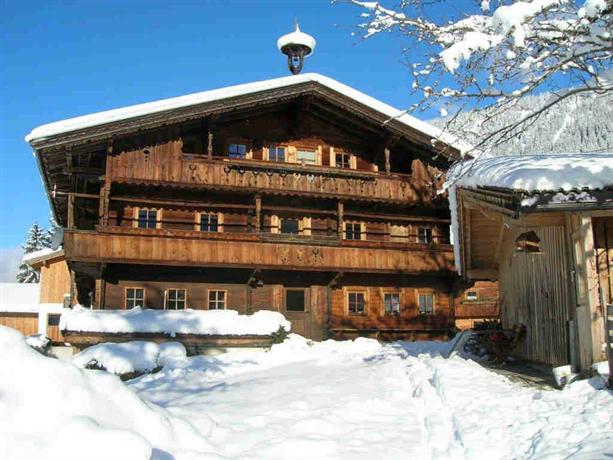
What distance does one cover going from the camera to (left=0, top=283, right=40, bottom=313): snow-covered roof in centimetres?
3631

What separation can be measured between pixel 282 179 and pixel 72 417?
18.8 metres

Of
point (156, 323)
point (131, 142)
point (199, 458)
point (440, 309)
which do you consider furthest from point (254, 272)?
point (199, 458)

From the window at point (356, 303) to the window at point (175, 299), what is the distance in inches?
251

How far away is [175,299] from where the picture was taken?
Result: 22.1 meters

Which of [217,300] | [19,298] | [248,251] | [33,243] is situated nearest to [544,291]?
[248,251]

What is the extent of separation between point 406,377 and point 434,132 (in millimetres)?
14365

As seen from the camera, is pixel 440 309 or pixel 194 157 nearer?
pixel 194 157

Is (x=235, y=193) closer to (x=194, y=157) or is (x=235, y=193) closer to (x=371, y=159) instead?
(x=194, y=157)

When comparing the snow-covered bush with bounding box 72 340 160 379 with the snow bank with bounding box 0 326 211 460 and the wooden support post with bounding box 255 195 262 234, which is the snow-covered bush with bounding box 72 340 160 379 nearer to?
the wooden support post with bounding box 255 195 262 234

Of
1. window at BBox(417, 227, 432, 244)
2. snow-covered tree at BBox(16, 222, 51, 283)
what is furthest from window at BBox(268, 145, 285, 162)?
snow-covered tree at BBox(16, 222, 51, 283)

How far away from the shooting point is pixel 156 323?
18.7 m

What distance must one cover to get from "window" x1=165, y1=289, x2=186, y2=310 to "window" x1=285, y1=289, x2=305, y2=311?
12.6ft

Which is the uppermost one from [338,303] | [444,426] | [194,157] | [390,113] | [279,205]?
[390,113]

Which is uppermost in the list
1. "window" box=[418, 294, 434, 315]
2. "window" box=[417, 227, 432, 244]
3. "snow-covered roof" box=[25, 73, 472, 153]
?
"snow-covered roof" box=[25, 73, 472, 153]
